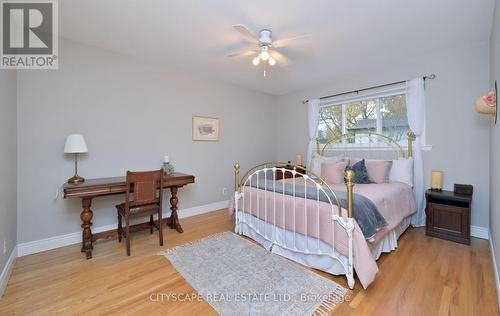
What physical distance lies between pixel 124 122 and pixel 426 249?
14.0 ft

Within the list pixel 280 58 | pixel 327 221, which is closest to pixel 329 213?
pixel 327 221

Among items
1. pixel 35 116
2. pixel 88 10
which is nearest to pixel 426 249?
pixel 88 10

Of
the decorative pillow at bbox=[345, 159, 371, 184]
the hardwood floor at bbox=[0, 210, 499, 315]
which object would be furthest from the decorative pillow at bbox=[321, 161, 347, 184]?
the hardwood floor at bbox=[0, 210, 499, 315]

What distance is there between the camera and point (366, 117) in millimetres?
3881

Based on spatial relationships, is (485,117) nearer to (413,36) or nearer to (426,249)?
(413,36)

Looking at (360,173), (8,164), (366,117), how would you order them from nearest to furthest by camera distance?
(8,164), (360,173), (366,117)

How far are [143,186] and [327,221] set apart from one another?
2058mm

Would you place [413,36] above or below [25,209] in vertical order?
above

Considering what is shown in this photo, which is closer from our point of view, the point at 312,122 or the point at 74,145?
the point at 74,145

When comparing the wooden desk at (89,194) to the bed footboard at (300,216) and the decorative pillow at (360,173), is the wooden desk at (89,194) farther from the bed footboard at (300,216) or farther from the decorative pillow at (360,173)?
the decorative pillow at (360,173)

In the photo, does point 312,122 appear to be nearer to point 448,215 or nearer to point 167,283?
point 448,215

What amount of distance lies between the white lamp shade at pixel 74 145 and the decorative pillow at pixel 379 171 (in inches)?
152

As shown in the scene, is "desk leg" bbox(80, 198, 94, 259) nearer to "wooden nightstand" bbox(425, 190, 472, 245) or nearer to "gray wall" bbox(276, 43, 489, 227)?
"wooden nightstand" bbox(425, 190, 472, 245)

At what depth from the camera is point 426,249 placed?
98.9 inches
